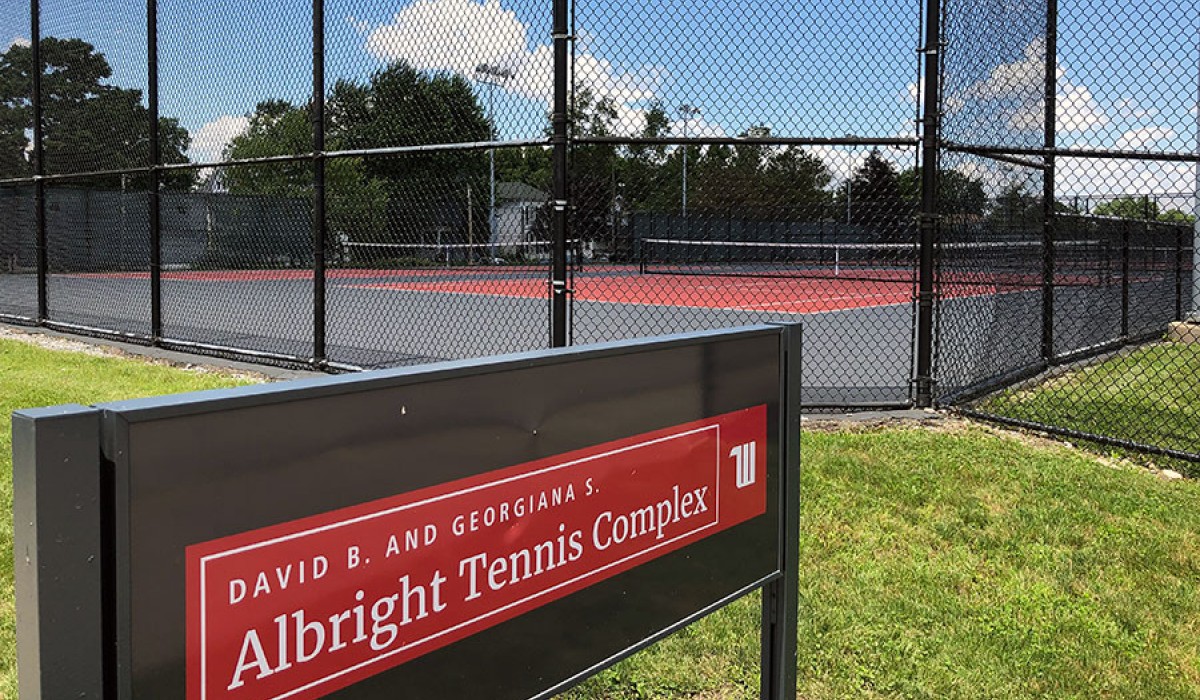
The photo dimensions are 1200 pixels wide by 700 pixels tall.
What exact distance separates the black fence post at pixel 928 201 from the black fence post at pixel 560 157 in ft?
7.99

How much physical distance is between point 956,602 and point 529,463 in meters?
2.67

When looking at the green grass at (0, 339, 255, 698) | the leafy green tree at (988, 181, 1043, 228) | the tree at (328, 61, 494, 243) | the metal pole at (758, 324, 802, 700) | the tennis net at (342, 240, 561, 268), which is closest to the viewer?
the metal pole at (758, 324, 802, 700)

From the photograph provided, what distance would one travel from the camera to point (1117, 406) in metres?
7.77

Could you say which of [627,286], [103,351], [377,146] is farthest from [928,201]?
[627,286]

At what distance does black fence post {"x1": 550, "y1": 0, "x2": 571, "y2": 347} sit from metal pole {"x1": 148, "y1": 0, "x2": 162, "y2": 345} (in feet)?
18.9

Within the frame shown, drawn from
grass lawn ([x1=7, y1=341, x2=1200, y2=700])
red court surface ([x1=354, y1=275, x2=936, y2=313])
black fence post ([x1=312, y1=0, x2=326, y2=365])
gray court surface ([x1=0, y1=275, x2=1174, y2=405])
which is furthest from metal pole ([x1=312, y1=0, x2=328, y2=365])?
red court surface ([x1=354, y1=275, x2=936, y2=313])

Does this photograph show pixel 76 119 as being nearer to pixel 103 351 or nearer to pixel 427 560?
pixel 103 351

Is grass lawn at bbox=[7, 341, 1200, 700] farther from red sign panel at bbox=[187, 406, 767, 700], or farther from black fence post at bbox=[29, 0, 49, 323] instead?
black fence post at bbox=[29, 0, 49, 323]

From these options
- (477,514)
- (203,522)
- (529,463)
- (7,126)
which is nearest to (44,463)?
(203,522)

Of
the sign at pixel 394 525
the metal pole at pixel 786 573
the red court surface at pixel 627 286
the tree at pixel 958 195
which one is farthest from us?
the red court surface at pixel 627 286

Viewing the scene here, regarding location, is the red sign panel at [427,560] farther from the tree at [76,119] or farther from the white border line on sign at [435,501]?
the tree at [76,119]

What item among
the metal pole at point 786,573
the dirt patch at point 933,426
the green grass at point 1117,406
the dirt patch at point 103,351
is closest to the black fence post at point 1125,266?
the green grass at point 1117,406

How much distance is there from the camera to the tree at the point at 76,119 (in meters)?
12.2

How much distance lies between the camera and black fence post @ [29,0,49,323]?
13133 millimetres
